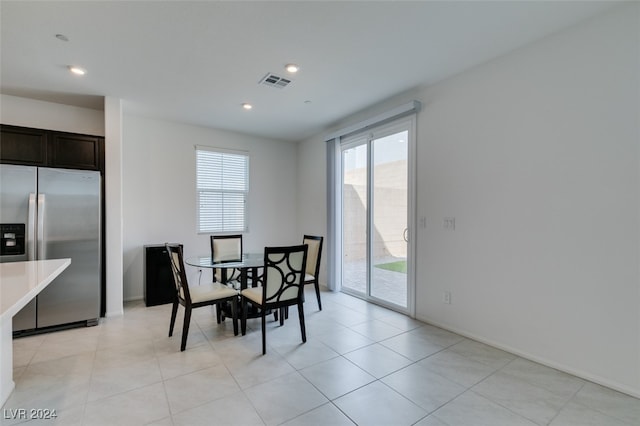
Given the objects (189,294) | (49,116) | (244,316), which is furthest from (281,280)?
(49,116)

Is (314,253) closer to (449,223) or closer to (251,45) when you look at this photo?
(449,223)

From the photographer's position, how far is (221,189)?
5078mm

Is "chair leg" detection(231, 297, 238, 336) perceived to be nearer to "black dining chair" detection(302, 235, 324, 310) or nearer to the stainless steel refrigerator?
"black dining chair" detection(302, 235, 324, 310)

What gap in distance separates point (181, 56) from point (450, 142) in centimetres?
285

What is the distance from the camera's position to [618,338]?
209 cm

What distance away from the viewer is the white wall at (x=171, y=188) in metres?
4.27

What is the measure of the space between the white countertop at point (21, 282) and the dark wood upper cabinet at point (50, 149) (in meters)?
1.80

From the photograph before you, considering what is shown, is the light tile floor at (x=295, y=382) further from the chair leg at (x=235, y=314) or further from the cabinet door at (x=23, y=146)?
the cabinet door at (x=23, y=146)

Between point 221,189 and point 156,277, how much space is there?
1.78 metres

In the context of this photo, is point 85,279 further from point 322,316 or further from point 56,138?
point 322,316

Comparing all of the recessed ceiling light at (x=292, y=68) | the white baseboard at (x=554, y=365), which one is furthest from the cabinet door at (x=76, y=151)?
the white baseboard at (x=554, y=365)

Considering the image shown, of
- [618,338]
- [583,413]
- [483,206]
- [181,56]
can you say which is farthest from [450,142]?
[181,56]

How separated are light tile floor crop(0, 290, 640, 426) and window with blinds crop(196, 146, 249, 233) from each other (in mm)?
2183

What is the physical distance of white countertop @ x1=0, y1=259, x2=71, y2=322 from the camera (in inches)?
46.4
